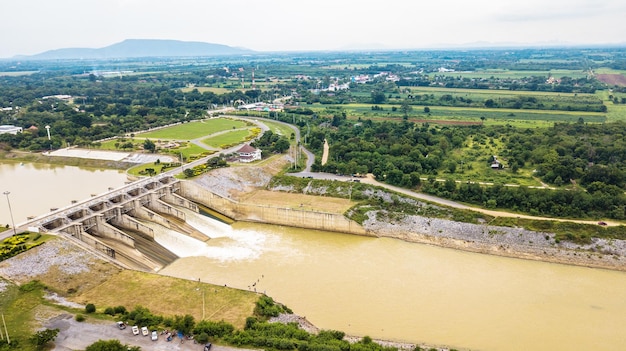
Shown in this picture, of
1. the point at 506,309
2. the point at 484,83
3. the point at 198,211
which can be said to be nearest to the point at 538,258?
the point at 506,309

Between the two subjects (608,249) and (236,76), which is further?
(236,76)

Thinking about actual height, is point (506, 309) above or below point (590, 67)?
below

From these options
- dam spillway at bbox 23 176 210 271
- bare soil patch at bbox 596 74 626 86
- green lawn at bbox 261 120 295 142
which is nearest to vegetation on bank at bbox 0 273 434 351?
dam spillway at bbox 23 176 210 271

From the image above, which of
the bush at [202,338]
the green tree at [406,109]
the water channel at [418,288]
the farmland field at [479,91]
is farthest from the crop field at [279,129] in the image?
the farmland field at [479,91]

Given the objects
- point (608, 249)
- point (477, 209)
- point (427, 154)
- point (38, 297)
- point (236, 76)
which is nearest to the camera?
point (38, 297)

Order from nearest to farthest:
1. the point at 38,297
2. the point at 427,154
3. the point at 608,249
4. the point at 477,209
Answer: the point at 38,297 → the point at 608,249 → the point at 477,209 → the point at 427,154

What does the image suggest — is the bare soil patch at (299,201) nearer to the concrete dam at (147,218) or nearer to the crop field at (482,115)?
the concrete dam at (147,218)

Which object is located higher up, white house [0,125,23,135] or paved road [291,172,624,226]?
white house [0,125,23,135]

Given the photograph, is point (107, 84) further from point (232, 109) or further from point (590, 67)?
point (590, 67)

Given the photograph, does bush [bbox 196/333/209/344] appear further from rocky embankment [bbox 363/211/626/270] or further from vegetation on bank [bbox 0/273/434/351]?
rocky embankment [bbox 363/211/626/270]
